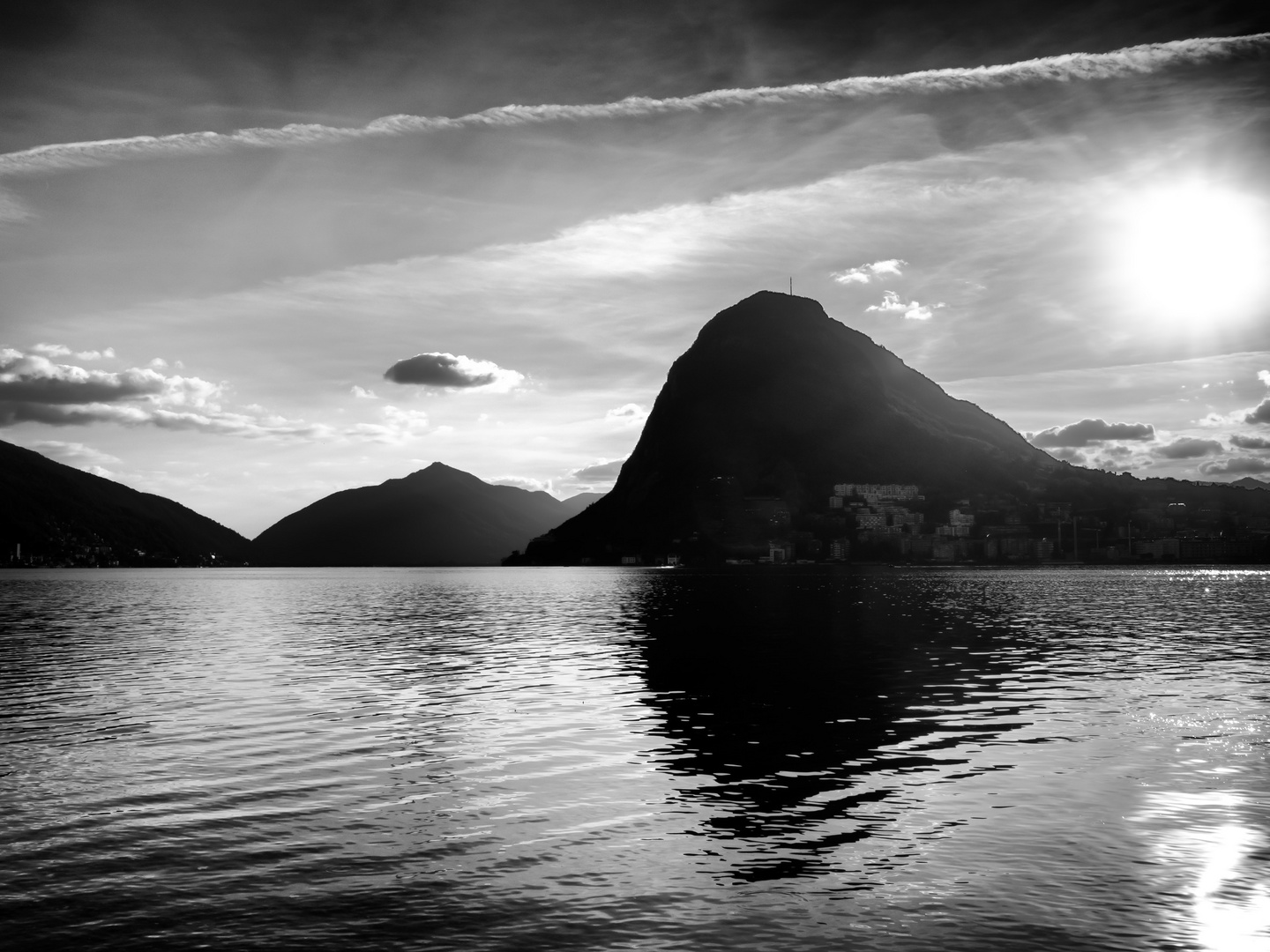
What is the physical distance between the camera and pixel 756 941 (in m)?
16.4

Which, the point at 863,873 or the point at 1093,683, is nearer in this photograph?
the point at 863,873

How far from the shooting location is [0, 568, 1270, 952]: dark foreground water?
685 inches

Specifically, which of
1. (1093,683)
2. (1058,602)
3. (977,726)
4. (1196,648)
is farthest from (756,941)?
(1058,602)

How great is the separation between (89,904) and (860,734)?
26.9 m

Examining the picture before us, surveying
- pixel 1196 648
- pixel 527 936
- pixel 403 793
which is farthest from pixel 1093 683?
pixel 527 936

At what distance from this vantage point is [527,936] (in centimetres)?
1666

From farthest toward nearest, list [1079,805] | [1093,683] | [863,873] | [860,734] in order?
[1093,683]
[860,734]
[1079,805]
[863,873]

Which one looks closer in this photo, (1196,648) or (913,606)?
(1196,648)

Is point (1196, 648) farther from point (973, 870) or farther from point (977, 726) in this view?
point (973, 870)

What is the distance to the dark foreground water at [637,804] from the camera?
17.4 meters

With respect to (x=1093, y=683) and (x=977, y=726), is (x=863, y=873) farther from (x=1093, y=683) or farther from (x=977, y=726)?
(x=1093, y=683)

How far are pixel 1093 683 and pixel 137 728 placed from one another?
46009mm

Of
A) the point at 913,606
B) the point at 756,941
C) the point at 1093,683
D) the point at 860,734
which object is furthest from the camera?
the point at 913,606

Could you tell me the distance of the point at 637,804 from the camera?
25969 millimetres
